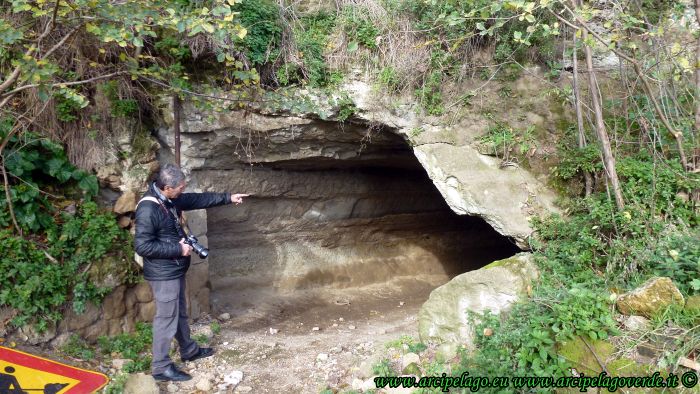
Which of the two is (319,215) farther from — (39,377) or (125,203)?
(39,377)

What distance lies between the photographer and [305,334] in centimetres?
523

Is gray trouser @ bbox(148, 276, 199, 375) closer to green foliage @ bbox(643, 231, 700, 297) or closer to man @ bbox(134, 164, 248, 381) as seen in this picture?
man @ bbox(134, 164, 248, 381)

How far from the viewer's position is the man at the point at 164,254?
360cm

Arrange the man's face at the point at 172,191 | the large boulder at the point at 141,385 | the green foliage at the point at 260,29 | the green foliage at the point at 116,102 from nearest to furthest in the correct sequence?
the large boulder at the point at 141,385, the man's face at the point at 172,191, the green foliage at the point at 116,102, the green foliage at the point at 260,29

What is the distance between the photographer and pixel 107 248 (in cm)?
448

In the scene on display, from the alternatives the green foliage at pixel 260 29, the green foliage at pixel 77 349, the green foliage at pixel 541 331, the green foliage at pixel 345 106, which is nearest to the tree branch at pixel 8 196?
the green foliage at pixel 77 349

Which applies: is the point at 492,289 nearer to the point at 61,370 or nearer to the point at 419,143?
the point at 419,143

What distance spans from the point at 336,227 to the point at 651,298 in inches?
190

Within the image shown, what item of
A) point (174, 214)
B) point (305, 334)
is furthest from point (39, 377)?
point (305, 334)

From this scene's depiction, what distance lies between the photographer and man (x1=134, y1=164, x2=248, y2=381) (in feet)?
11.8

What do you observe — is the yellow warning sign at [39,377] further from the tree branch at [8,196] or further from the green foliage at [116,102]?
the green foliage at [116,102]

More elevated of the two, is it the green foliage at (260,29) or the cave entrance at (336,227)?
the green foliage at (260,29)

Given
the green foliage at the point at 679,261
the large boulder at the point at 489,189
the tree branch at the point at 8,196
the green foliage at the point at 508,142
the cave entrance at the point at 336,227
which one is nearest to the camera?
the green foliage at the point at 679,261

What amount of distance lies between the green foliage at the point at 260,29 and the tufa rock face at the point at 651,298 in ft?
12.7
